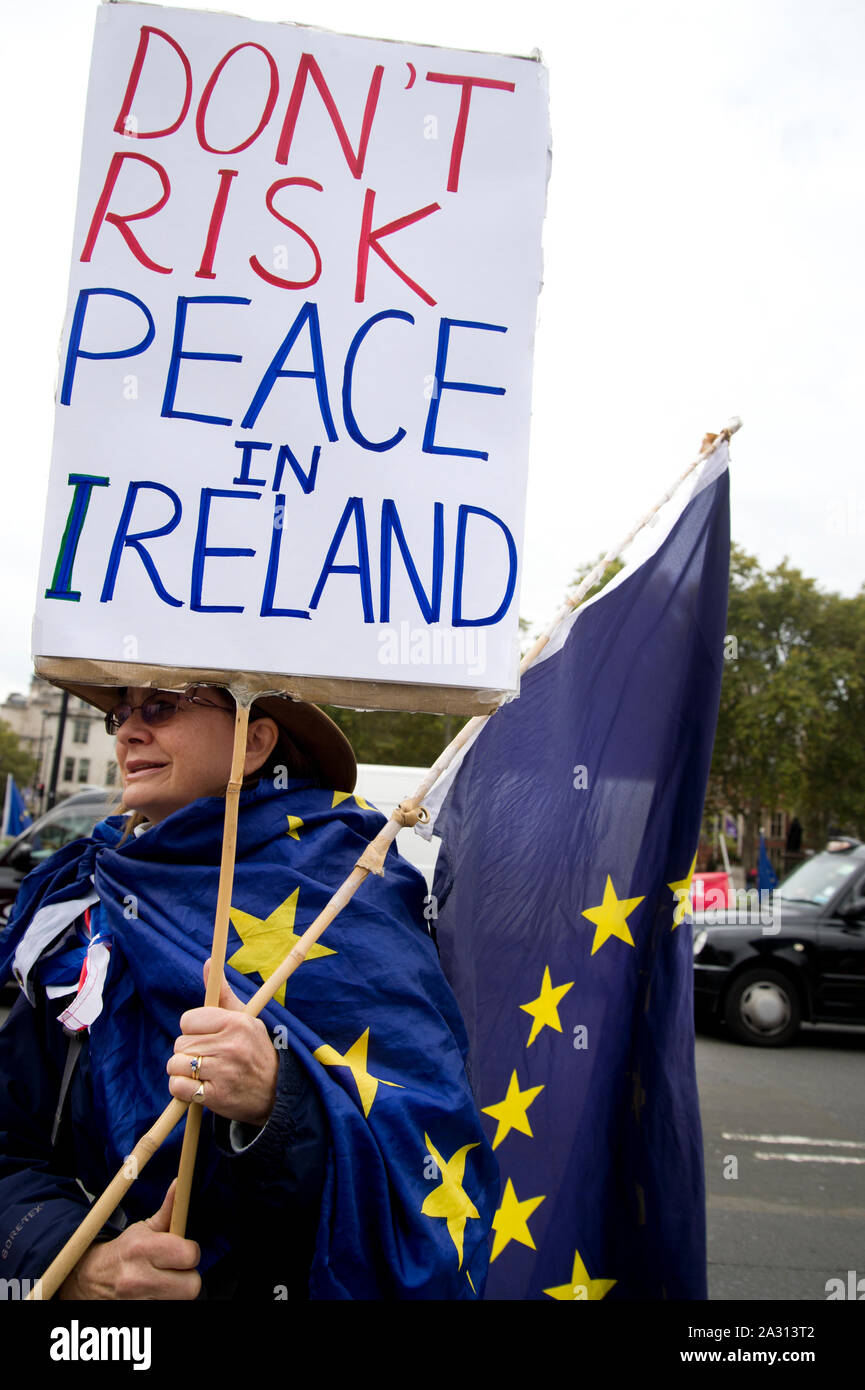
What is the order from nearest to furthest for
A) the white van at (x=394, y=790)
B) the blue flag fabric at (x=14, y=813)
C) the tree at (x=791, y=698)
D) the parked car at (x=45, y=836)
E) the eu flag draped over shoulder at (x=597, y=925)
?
the eu flag draped over shoulder at (x=597, y=925), the white van at (x=394, y=790), the parked car at (x=45, y=836), the blue flag fabric at (x=14, y=813), the tree at (x=791, y=698)

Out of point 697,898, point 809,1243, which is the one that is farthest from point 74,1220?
point 697,898

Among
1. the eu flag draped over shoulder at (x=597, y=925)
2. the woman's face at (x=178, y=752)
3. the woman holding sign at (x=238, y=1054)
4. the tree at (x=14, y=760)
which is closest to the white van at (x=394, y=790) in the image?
the eu flag draped over shoulder at (x=597, y=925)

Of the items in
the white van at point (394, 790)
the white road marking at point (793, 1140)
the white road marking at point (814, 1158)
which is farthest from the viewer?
the white van at point (394, 790)

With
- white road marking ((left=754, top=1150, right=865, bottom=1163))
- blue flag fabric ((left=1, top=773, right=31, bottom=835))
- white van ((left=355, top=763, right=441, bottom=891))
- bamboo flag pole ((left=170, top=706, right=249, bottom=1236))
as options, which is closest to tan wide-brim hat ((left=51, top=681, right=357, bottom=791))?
bamboo flag pole ((left=170, top=706, right=249, bottom=1236))

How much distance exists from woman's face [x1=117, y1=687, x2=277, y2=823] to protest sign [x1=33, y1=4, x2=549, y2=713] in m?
0.25

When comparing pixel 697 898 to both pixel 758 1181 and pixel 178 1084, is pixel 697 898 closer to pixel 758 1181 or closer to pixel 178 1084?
pixel 758 1181

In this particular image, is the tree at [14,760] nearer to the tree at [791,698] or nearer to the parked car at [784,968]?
the tree at [791,698]

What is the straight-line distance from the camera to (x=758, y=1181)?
5.65m

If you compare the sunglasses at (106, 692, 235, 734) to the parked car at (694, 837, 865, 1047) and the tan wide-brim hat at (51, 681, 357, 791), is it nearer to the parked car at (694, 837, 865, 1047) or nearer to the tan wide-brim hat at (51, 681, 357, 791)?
the tan wide-brim hat at (51, 681, 357, 791)

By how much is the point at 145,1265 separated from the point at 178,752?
788mm

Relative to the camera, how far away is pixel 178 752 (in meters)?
1.87

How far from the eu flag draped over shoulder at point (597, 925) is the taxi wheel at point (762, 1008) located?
7.17 meters

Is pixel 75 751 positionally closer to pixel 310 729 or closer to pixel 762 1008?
pixel 762 1008

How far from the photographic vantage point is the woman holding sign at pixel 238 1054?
4.94 ft
